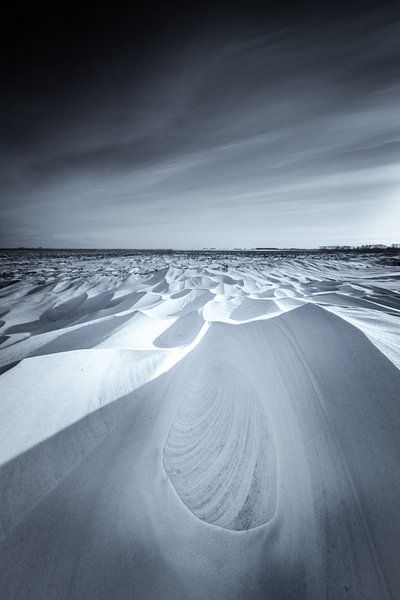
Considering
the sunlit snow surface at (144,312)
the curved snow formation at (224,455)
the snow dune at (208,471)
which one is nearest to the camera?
the snow dune at (208,471)

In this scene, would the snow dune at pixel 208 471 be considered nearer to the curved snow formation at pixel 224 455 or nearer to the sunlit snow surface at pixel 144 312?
the curved snow formation at pixel 224 455

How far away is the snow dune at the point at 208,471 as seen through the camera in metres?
0.75

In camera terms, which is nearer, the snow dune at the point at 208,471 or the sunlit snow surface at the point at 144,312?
the snow dune at the point at 208,471

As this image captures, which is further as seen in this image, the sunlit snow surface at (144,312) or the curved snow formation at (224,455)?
the sunlit snow surface at (144,312)

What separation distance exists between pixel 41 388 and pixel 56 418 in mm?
219

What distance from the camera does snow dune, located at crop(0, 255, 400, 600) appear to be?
2.46 ft

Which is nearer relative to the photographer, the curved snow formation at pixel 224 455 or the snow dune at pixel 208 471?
the snow dune at pixel 208 471

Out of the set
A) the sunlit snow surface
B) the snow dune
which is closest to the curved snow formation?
the snow dune

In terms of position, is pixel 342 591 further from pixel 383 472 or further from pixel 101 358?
pixel 101 358

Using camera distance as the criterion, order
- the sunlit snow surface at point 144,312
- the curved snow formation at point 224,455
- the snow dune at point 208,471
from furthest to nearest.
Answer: the sunlit snow surface at point 144,312
the curved snow formation at point 224,455
the snow dune at point 208,471

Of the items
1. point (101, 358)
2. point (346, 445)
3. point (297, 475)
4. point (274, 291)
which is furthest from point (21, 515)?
point (274, 291)

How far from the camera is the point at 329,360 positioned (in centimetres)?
146

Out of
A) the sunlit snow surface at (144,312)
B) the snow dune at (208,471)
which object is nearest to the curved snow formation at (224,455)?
the snow dune at (208,471)

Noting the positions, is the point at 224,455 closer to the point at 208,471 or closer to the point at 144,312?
the point at 208,471
